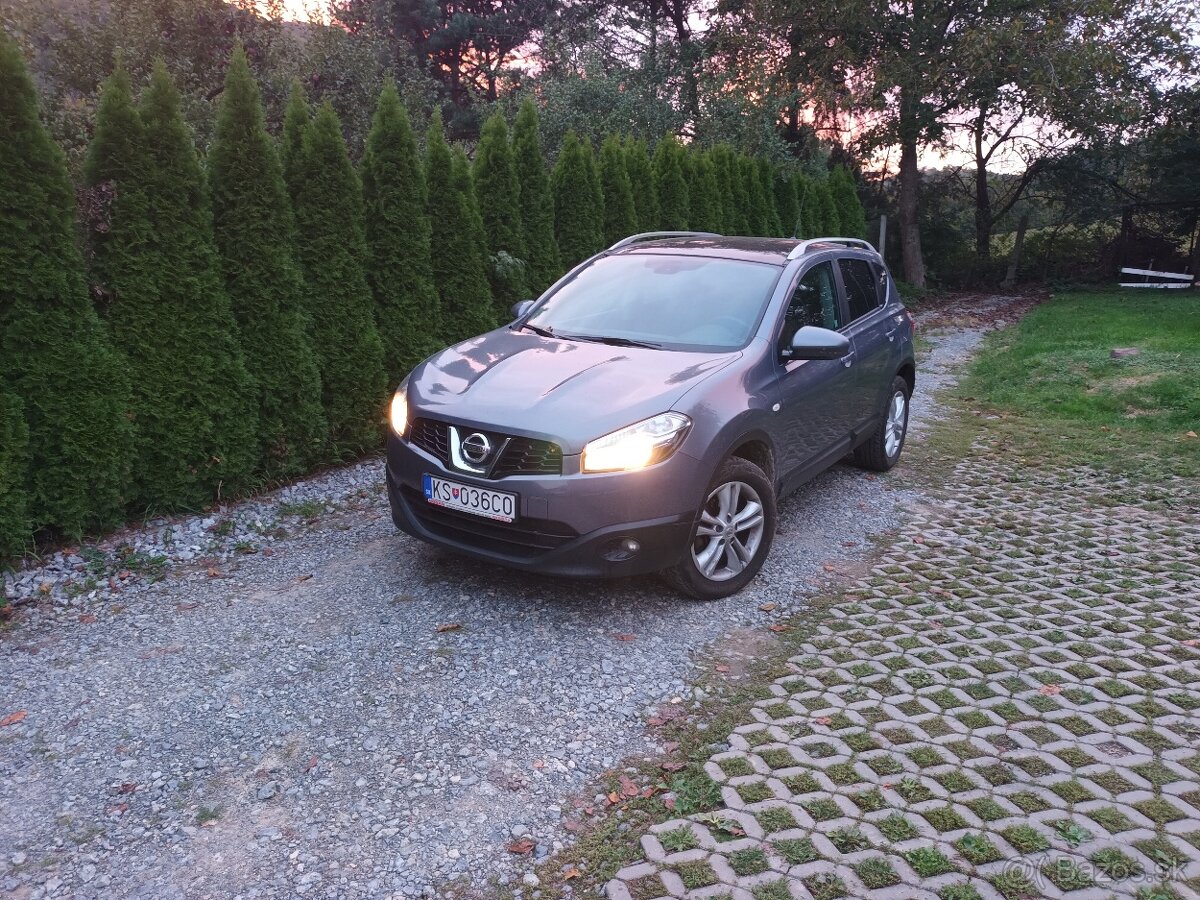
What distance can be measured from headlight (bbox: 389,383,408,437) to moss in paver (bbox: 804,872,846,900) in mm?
2957

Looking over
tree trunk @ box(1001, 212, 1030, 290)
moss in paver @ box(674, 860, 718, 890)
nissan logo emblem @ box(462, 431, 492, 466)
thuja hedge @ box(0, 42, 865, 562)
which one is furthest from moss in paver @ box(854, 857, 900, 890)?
tree trunk @ box(1001, 212, 1030, 290)

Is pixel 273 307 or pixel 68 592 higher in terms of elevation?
pixel 273 307

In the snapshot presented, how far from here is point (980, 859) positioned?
2699mm

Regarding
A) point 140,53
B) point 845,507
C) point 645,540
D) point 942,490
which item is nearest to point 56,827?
point 645,540

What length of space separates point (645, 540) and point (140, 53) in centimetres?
1563

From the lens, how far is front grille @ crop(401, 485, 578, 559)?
397 centimetres

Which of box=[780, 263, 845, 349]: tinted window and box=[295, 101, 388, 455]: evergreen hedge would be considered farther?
box=[295, 101, 388, 455]: evergreen hedge

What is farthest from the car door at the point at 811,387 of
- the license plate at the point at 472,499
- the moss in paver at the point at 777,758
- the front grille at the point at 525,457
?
the moss in paver at the point at 777,758

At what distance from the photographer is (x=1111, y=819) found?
2.88m

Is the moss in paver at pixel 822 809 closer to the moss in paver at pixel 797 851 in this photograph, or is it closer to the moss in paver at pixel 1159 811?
the moss in paver at pixel 797 851

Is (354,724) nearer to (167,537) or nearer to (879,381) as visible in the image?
(167,537)

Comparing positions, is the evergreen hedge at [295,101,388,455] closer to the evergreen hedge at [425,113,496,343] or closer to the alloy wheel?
the evergreen hedge at [425,113,496,343]

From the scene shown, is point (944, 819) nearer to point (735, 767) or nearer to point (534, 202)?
point (735, 767)

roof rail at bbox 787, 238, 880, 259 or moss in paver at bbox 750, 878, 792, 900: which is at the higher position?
roof rail at bbox 787, 238, 880, 259
